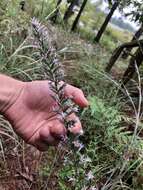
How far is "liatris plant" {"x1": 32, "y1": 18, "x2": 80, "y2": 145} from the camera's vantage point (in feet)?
3.83

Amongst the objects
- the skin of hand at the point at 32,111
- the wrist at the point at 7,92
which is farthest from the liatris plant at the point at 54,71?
the wrist at the point at 7,92

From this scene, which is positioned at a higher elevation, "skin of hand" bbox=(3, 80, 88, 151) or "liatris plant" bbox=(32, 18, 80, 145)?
"liatris plant" bbox=(32, 18, 80, 145)

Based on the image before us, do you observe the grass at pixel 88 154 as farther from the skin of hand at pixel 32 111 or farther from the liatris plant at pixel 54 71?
the liatris plant at pixel 54 71

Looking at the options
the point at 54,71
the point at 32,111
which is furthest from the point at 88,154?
the point at 54,71

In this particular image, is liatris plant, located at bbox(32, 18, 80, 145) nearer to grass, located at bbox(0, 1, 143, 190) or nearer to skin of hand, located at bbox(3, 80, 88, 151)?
skin of hand, located at bbox(3, 80, 88, 151)

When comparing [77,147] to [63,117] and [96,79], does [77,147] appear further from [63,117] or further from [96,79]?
[96,79]

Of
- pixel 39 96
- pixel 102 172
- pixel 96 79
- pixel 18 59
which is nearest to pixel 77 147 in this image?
pixel 39 96

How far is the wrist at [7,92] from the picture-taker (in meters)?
2.07

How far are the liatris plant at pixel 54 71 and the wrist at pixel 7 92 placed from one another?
34.6 inches

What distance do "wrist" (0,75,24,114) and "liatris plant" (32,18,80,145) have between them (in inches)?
34.6

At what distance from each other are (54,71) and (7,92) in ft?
3.07

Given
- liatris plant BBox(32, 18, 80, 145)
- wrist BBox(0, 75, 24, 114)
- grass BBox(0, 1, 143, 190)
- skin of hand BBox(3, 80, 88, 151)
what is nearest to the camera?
liatris plant BBox(32, 18, 80, 145)

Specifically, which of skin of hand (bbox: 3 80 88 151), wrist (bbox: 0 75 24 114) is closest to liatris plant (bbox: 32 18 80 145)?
skin of hand (bbox: 3 80 88 151)

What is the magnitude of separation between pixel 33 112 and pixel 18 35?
404cm
